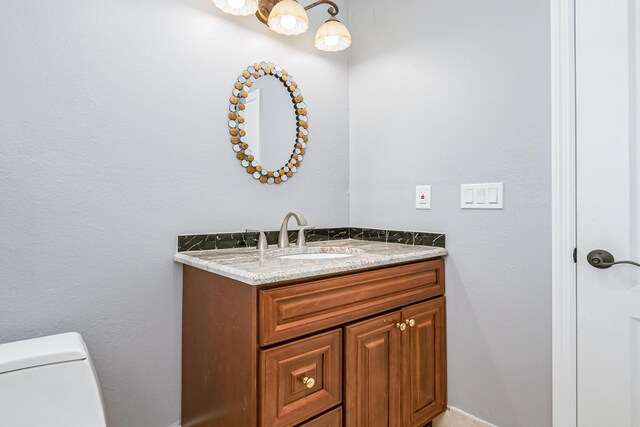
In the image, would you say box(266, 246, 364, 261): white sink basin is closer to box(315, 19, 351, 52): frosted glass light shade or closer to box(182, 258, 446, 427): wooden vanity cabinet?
box(182, 258, 446, 427): wooden vanity cabinet

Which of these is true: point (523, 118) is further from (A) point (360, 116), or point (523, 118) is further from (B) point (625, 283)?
(A) point (360, 116)

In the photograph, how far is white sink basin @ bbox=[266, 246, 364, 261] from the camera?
1562 millimetres

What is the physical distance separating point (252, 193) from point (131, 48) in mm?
745

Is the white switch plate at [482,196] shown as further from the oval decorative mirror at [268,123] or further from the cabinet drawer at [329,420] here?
the cabinet drawer at [329,420]

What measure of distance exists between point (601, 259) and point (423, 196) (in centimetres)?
73

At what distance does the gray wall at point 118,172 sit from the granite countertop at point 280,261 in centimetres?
16

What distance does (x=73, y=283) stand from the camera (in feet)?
3.99

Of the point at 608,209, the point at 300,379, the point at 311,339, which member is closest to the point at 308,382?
the point at 300,379

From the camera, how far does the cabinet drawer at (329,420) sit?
1.12 m

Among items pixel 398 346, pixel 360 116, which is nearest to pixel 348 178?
pixel 360 116

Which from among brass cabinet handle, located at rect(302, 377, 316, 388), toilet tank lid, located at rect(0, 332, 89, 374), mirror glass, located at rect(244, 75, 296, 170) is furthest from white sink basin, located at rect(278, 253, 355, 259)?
toilet tank lid, located at rect(0, 332, 89, 374)

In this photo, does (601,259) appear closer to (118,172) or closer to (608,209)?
(608,209)

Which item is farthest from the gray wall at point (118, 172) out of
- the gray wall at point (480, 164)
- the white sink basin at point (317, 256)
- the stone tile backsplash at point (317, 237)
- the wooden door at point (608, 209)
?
the wooden door at point (608, 209)

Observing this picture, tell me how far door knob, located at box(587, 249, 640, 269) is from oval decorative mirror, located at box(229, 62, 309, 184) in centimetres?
129
